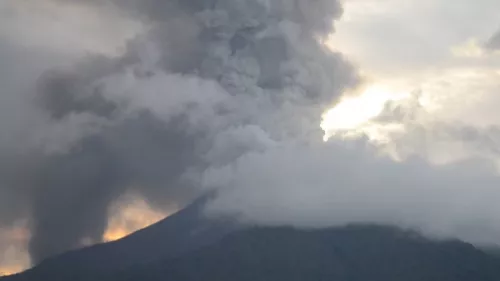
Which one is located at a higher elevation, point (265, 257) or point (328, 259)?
point (265, 257)

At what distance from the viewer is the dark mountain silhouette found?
111m

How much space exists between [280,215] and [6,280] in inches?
1754

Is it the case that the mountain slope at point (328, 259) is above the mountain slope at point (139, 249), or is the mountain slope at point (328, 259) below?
below

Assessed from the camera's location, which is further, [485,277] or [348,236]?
[348,236]

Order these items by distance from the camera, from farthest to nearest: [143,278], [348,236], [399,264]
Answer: [348,236]
[399,264]
[143,278]

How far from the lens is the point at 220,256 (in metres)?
113

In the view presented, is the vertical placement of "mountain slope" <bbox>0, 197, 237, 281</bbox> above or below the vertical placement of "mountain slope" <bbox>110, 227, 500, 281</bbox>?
above

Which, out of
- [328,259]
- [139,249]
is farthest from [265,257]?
[139,249]

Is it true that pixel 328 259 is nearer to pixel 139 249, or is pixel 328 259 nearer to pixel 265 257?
pixel 265 257

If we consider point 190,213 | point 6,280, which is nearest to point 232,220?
point 190,213

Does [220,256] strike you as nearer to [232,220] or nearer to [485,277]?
[232,220]

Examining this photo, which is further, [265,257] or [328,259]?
[328,259]

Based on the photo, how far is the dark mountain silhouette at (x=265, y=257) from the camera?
110562mm

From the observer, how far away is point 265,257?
113812 mm
